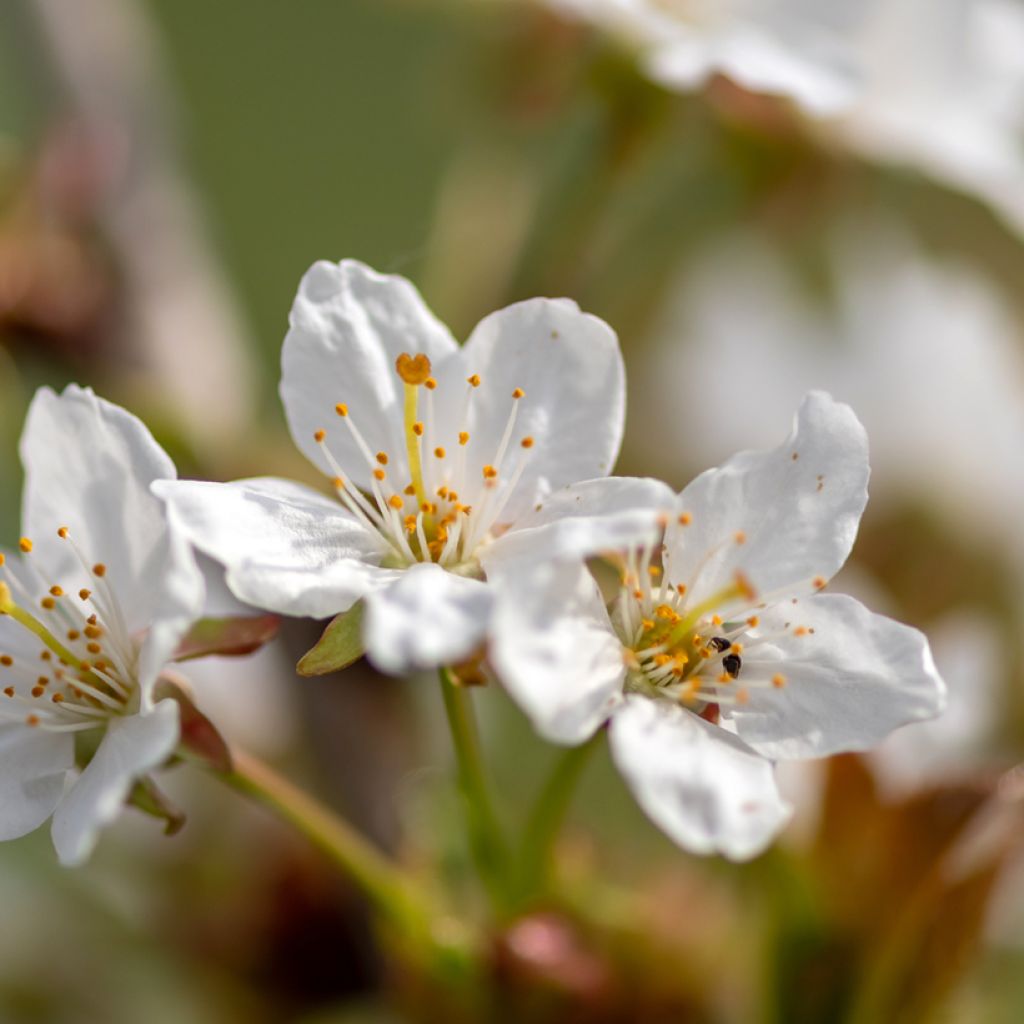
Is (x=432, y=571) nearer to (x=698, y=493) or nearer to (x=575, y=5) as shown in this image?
(x=698, y=493)

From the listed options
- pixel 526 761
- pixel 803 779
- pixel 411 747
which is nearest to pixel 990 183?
pixel 803 779

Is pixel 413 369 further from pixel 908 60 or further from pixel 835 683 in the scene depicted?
pixel 908 60

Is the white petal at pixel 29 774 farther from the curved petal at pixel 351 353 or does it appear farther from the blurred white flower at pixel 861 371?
the blurred white flower at pixel 861 371

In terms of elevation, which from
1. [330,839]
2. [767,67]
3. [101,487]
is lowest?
[330,839]

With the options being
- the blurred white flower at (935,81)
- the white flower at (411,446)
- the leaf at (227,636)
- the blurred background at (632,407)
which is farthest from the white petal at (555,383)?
the blurred white flower at (935,81)

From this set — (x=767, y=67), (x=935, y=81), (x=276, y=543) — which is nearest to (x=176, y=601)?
(x=276, y=543)

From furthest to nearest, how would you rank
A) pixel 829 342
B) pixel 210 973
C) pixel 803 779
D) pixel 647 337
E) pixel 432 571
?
pixel 829 342 < pixel 647 337 < pixel 210 973 < pixel 803 779 < pixel 432 571
